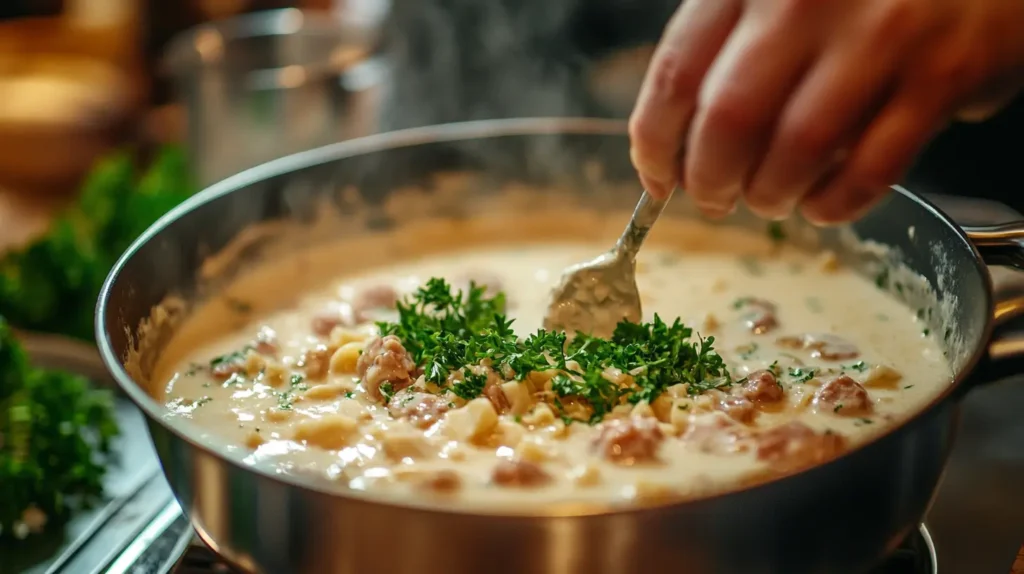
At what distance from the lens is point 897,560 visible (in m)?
1.24

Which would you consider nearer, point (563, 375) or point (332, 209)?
point (563, 375)

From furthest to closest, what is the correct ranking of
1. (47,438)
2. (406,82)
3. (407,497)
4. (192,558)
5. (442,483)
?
(406,82)
(47,438)
(192,558)
(442,483)
(407,497)

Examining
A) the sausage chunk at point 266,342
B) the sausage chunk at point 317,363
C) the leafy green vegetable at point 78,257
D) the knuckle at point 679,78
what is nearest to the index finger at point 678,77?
the knuckle at point 679,78

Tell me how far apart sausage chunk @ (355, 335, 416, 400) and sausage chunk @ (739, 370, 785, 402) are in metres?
0.44

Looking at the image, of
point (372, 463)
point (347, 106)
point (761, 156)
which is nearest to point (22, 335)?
point (347, 106)

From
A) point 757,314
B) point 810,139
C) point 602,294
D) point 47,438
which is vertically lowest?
point 47,438

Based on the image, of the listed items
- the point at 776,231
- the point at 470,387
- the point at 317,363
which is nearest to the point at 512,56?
the point at 776,231

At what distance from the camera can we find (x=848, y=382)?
1.35 metres

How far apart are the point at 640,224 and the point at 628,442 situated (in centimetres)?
38

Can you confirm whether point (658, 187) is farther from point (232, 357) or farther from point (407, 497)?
point (232, 357)

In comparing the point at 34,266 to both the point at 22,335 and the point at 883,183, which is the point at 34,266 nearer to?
the point at 22,335

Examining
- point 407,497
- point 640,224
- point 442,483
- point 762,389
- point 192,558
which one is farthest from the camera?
point 640,224

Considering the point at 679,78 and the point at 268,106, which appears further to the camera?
the point at 268,106

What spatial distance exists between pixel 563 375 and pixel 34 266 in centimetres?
121
